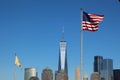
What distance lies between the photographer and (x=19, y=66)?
9412cm

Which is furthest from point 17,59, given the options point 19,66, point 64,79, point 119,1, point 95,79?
point 95,79

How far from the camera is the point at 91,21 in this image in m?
59.6

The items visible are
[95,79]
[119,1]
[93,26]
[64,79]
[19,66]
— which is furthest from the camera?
[95,79]

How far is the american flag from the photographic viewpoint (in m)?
58.9

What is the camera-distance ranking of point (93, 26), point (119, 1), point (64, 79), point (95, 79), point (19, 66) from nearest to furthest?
point (119, 1), point (93, 26), point (19, 66), point (64, 79), point (95, 79)

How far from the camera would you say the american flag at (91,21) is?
5888 cm

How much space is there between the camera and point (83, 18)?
6038 cm

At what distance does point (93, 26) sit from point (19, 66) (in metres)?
38.9

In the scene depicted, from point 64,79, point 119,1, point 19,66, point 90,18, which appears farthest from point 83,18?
point 64,79

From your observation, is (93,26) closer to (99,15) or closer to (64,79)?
(99,15)

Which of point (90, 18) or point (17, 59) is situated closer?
point (90, 18)

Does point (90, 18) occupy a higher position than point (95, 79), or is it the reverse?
point (90, 18)

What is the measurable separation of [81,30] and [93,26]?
1.99 meters

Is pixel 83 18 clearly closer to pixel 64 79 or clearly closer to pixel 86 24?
pixel 86 24
